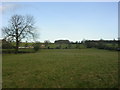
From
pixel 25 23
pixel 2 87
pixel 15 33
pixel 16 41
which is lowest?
pixel 2 87

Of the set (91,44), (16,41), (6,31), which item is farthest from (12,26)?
(91,44)

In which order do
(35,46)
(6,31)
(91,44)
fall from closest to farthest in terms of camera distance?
(6,31) → (35,46) → (91,44)

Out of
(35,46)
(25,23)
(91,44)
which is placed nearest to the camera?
(25,23)

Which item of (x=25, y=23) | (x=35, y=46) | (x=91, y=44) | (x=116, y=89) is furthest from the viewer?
(x=91, y=44)

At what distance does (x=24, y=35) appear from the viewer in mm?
30344

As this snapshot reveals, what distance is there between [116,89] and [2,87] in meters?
4.46

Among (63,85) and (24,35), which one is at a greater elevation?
(24,35)

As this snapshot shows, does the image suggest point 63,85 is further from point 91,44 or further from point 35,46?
point 91,44

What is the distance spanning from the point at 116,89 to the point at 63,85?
6.61 ft

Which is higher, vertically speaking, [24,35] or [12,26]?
[12,26]

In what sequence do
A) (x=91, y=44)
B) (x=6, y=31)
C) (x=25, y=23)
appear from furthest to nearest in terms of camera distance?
1. (x=91, y=44)
2. (x=25, y=23)
3. (x=6, y=31)

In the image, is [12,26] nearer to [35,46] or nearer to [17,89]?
[35,46]

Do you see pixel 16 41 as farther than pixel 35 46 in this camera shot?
No

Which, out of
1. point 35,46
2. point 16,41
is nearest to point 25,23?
point 16,41
